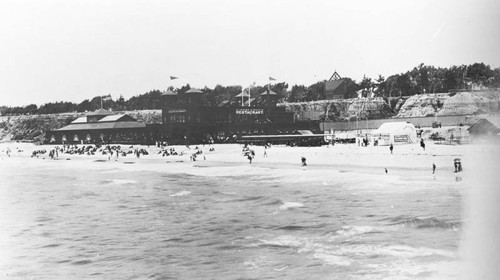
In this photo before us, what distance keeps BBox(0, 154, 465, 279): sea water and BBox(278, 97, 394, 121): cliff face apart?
6361 centimetres

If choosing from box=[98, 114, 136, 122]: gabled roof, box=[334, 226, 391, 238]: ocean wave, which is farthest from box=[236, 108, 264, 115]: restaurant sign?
box=[334, 226, 391, 238]: ocean wave

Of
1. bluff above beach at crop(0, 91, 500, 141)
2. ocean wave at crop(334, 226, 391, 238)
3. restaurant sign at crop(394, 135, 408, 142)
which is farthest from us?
bluff above beach at crop(0, 91, 500, 141)

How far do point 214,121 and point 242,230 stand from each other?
5187 centimetres

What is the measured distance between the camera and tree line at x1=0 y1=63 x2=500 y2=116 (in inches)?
3331

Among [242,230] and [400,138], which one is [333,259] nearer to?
[242,230]

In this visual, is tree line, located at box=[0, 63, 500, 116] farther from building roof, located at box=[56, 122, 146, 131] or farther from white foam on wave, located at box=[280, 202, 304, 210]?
white foam on wave, located at box=[280, 202, 304, 210]

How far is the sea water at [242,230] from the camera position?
517 inches

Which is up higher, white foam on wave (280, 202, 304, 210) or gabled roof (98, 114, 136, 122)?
gabled roof (98, 114, 136, 122)

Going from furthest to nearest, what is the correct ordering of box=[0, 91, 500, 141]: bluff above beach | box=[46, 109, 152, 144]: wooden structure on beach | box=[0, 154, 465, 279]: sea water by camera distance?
box=[46, 109, 152, 144]: wooden structure on beach
box=[0, 91, 500, 141]: bluff above beach
box=[0, 154, 465, 279]: sea water

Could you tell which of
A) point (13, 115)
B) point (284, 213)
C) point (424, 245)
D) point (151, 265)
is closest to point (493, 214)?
point (424, 245)

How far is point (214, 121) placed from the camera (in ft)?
226

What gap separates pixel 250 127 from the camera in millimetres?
69188

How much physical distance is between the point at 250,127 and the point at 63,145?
108 ft

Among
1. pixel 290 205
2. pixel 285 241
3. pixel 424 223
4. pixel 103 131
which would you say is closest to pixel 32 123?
pixel 103 131
